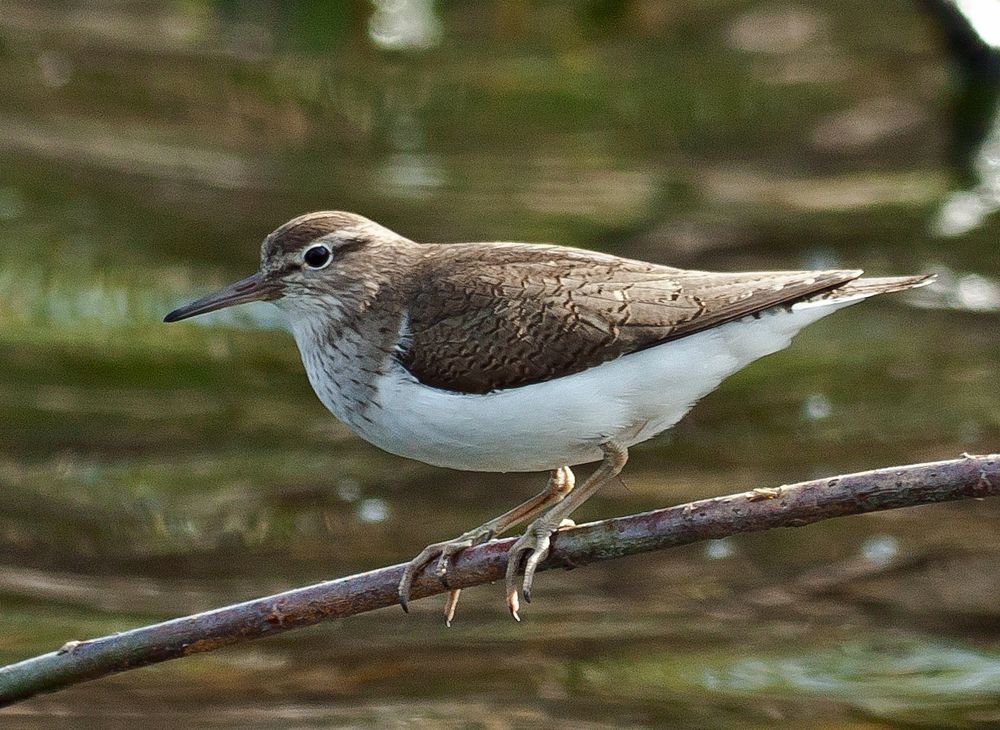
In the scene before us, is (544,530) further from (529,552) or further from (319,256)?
(319,256)

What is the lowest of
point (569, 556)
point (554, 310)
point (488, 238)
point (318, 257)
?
point (488, 238)

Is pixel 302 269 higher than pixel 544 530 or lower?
higher

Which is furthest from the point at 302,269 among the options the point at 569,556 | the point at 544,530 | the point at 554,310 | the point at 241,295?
the point at 569,556

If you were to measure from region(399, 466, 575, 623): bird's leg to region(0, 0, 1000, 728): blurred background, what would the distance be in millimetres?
1215

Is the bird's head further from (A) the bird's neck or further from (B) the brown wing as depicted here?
(B) the brown wing

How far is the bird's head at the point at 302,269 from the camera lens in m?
6.31

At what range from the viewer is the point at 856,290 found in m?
5.68

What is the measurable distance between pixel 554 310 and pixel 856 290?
107 cm

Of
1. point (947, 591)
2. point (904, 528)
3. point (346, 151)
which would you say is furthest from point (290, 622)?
point (346, 151)

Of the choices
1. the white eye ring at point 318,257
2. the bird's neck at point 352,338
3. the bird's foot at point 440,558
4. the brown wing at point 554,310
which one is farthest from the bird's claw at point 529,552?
the white eye ring at point 318,257

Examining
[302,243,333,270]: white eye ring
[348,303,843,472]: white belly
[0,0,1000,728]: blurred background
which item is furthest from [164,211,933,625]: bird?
[0,0,1000,728]: blurred background

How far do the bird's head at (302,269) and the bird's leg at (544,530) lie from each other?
118 centimetres

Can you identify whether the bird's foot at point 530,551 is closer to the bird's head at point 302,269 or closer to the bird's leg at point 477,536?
the bird's leg at point 477,536

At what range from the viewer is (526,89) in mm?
15281
